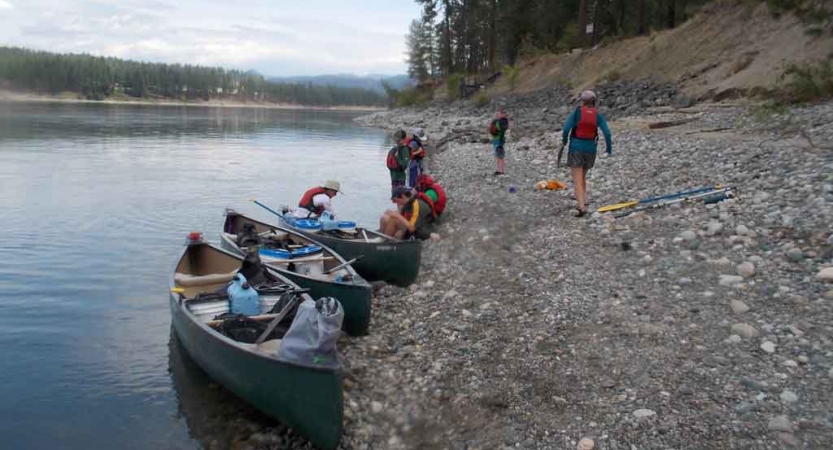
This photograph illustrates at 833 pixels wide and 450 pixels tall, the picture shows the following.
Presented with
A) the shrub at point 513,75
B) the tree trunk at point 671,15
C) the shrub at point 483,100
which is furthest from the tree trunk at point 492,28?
the tree trunk at point 671,15

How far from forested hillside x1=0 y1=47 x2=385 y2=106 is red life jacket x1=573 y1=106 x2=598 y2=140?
118 metres

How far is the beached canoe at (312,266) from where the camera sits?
782cm

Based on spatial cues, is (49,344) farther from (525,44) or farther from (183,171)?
(525,44)

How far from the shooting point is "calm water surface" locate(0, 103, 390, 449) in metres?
6.45

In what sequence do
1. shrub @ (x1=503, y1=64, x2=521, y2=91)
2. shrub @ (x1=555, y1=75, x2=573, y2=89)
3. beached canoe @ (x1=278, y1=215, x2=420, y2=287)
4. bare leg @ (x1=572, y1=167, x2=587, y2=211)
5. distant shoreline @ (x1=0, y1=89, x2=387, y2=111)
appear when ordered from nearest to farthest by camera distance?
beached canoe @ (x1=278, y1=215, x2=420, y2=287), bare leg @ (x1=572, y1=167, x2=587, y2=211), shrub @ (x1=555, y1=75, x2=573, y2=89), shrub @ (x1=503, y1=64, x2=521, y2=91), distant shoreline @ (x1=0, y1=89, x2=387, y2=111)

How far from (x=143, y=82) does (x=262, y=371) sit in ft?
435

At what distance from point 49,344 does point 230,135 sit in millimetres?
39490

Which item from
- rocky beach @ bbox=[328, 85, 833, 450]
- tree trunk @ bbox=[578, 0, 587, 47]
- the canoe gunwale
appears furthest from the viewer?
tree trunk @ bbox=[578, 0, 587, 47]

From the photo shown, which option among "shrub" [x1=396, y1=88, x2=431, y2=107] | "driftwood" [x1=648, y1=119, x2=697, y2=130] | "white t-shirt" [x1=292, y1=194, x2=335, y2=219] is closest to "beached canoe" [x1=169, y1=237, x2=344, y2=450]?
"white t-shirt" [x1=292, y1=194, x2=335, y2=219]

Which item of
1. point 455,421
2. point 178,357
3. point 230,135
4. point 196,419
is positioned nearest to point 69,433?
point 196,419

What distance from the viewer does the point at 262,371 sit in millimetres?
5672

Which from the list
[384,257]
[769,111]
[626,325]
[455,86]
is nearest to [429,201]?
[384,257]

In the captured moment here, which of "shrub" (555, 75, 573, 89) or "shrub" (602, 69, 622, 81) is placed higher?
"shrub" (555, 75, 573, 89)

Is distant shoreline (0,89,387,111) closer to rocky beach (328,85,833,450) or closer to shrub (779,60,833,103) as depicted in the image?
shrub (779,60,833,103)
